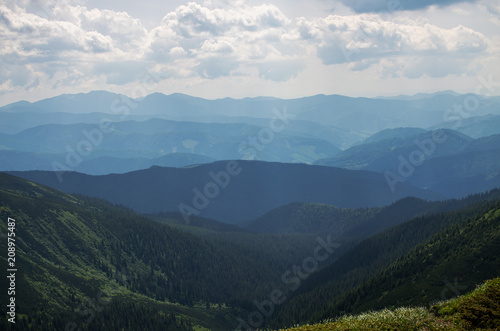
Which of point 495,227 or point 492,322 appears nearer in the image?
point 492,322

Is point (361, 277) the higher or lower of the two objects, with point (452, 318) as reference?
lower

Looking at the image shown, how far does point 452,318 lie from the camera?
4241 centimetres

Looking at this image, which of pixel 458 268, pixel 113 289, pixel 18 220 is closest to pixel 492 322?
pixel 458 268

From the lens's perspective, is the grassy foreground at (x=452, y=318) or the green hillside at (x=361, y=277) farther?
the green hillside at (x=361, y=277)

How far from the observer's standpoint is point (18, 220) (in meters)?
180

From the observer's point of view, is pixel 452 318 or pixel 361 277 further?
pixel 361 277

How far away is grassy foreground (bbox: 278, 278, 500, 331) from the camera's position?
133ft

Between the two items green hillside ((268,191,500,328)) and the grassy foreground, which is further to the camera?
green hillside ((268,191,500,328))

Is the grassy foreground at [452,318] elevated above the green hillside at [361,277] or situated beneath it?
elevated above

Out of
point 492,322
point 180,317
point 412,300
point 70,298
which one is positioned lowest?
point 180,317

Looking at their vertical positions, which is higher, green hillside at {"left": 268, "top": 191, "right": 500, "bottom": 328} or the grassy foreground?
the grassy foreground

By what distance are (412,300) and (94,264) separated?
14802 cm

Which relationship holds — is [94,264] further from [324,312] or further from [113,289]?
[324,312]

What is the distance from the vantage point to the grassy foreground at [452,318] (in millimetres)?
40594
